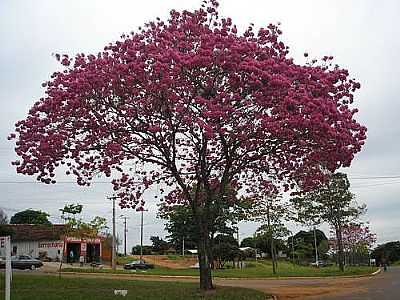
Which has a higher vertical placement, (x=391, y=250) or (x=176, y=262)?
(x=391, y=250)

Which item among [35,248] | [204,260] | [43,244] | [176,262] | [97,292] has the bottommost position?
[176,262]

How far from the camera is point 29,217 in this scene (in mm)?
87688

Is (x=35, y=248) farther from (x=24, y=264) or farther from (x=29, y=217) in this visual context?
(x=29, y=217)

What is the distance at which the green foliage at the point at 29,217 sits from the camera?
282 feet

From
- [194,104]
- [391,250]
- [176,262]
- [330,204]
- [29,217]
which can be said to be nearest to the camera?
[194,104]

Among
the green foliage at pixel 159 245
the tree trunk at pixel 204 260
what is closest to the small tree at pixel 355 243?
the green foliage at pixel 159 245

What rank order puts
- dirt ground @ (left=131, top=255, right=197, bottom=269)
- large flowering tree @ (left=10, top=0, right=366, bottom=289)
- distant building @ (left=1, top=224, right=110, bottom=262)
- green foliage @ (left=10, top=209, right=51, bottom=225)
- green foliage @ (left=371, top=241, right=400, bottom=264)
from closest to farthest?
1. large flowering tree @ (left=10, top=0, right=366, bottom=289)
2. distant building @ (left=1, top=224, right=110, bottom=262)
3. dirt ground @ (left=131, top=255, right=197, bottom=269)
4. green foliage @ (left=10, top=209, right=51, bottom=225)
5. green foliage @ (left=371, top=241, right=400, bottom=264)

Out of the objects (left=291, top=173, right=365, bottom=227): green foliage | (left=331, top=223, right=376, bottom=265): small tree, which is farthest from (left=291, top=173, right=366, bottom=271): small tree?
(left=331, top=223, right=376, bottom=265): small tree

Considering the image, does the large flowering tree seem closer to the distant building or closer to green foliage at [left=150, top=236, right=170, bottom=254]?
the distant building

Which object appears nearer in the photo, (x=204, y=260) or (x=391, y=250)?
(x=204, y=260)

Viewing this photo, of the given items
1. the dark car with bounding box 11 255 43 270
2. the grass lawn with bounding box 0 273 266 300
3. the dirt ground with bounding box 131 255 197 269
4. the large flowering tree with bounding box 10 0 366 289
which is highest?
the large flowering tree with bounding box 10 0 366 289

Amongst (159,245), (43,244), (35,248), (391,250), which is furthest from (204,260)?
(391,250)

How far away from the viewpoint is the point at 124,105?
1966 centimetres

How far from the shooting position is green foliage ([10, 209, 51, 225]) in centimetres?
8588
